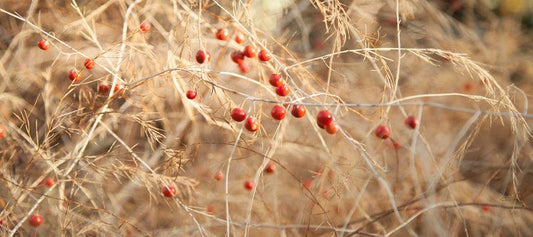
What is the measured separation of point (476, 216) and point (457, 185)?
22 cm

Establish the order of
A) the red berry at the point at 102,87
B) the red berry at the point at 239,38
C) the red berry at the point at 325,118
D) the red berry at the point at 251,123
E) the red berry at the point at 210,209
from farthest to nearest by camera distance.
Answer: the red berry at the point at 210,209, the red berry at the point at 239,38, the red berry at the point at 102,87, the red berry at the point at 251,123, the red berry at the point at 325,118

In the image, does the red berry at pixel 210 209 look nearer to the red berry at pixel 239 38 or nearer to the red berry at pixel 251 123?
the red berry at pixel 239 38

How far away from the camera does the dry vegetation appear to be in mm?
2576

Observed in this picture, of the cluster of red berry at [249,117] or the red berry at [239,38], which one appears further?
the red berry at [239,38]

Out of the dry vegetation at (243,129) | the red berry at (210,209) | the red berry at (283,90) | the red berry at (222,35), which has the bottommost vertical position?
the red berry at (210,209)

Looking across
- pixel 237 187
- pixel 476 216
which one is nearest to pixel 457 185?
pixel 476 216

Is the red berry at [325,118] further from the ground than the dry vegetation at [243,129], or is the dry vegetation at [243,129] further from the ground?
the red berry at [325,118]

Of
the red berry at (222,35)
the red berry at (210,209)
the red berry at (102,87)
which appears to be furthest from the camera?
the red berry at (210,209)

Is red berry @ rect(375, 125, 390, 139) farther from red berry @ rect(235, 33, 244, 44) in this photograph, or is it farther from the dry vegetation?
red berry @ rect(235, 33, 244, 44)

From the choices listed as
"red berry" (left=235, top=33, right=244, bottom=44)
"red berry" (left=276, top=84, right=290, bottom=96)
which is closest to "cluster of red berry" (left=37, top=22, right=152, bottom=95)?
"red berry" (left=235, top=33, right=244, bottom=44)

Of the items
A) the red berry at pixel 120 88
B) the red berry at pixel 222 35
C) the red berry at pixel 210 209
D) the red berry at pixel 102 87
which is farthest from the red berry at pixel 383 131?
the red berry at pixel 210 209

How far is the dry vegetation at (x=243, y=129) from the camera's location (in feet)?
8.45

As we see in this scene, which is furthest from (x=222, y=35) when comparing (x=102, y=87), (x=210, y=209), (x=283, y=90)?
(x=210, y=209)

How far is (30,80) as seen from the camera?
3217mm
